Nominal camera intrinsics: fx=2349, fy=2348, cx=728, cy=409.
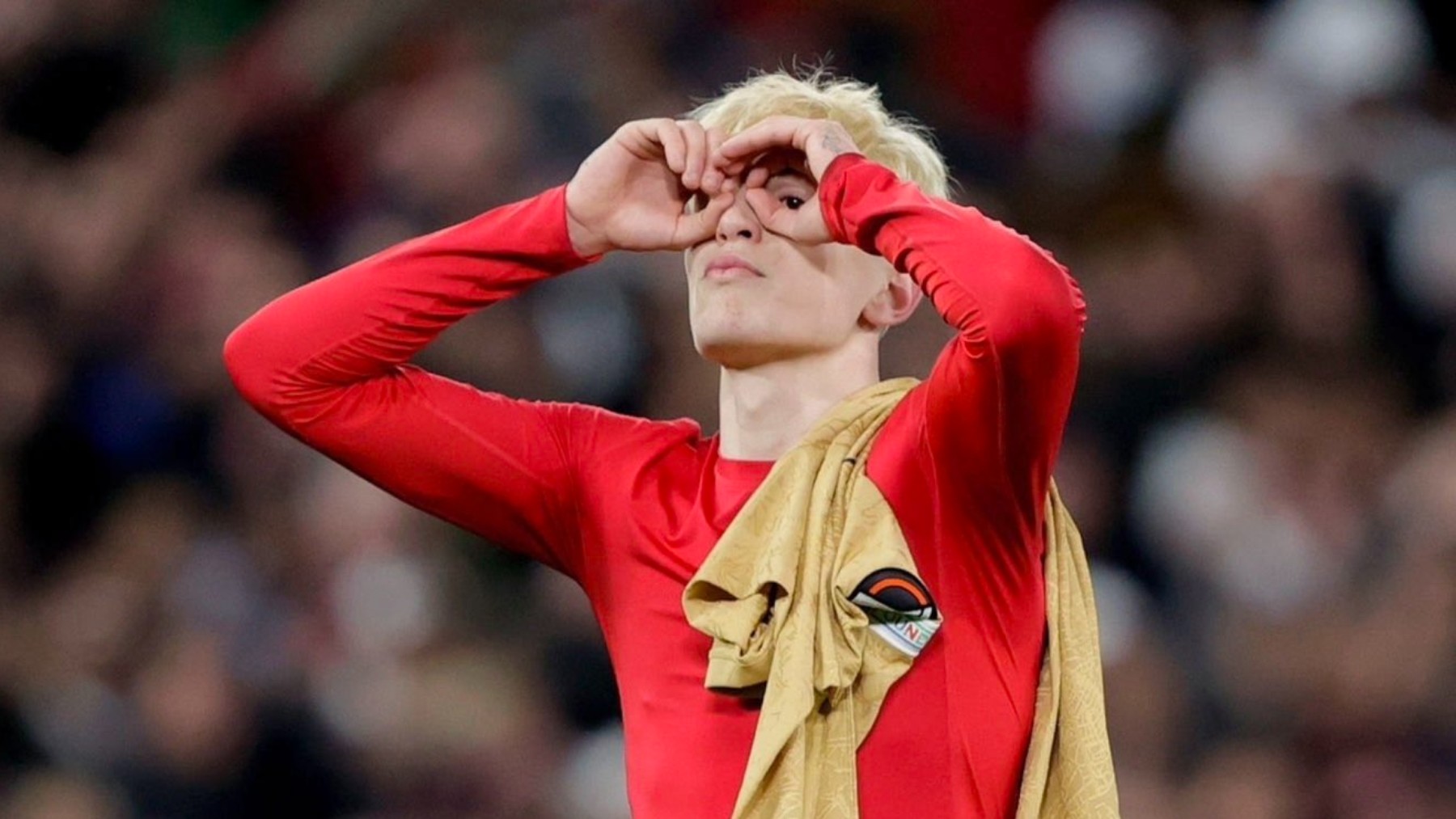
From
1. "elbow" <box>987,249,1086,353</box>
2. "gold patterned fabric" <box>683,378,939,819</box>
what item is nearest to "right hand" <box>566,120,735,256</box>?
"gold patterned fabric" <box>683,378,939,819</box>

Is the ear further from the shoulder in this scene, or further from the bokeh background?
the bokeh background

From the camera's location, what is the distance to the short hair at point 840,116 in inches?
108

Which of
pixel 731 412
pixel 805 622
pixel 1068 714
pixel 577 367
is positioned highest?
pixel 731 412

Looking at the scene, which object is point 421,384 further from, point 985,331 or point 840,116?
point 985,331

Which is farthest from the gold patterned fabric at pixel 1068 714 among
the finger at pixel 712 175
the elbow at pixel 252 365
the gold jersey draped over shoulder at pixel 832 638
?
the elbow at pixel 252 365

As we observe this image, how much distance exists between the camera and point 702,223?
2.61 meters

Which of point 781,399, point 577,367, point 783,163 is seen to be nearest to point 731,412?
point 781,399

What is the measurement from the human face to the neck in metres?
0.01

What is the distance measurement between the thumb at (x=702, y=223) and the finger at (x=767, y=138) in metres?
0.06

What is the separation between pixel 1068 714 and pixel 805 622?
11.7 inches

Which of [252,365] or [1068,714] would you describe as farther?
[252,365]

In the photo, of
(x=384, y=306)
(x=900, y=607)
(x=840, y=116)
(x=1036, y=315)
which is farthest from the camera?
(x=840, y=116)

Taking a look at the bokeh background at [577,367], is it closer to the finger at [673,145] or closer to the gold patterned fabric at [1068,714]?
the gold patterned fabric at [1068,714]

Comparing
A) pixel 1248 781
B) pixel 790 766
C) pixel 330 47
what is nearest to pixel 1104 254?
pixel 1248 781
